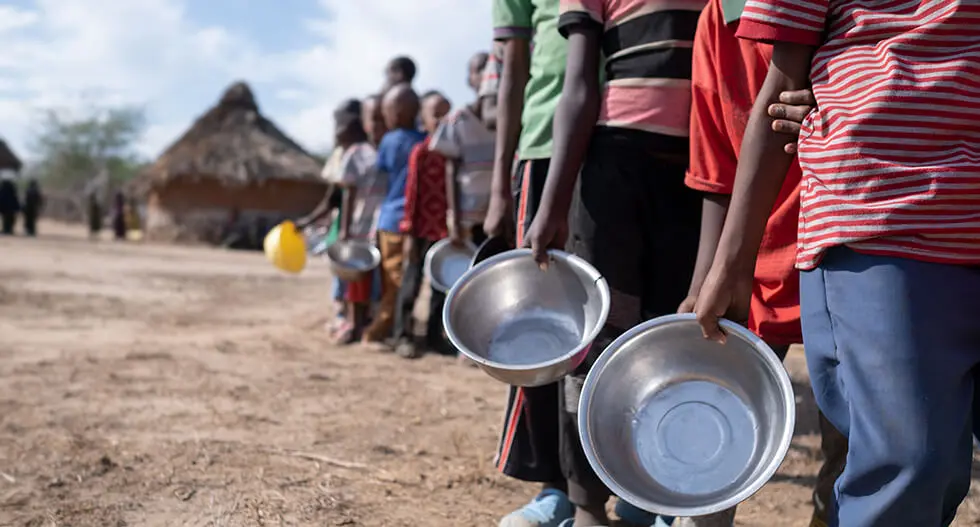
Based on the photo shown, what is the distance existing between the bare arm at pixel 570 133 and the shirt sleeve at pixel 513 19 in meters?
0.41

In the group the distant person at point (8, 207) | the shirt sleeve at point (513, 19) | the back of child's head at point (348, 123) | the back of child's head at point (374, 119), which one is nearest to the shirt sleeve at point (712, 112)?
the shirt sleeve at point (513, 19)

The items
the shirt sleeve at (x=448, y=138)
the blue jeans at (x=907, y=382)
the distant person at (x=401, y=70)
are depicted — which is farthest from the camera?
the distant person at (x=401, y=70)

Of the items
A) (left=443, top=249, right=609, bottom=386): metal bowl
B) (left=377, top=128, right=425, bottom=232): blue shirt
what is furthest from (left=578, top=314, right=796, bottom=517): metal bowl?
(left=377, top=128, right=425, bottom=232): blue shirt

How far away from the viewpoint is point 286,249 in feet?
20.4

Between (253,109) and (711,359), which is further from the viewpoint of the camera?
(253,109)

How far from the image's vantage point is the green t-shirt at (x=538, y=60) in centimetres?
225

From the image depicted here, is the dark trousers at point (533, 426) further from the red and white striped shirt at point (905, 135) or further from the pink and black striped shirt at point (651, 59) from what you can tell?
the red and white striped shirt at point (905, 135)

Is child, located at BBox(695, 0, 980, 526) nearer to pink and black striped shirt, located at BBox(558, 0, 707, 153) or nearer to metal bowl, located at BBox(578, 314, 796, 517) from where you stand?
metal bowl, located at BBox(578, 314, 796, 517)

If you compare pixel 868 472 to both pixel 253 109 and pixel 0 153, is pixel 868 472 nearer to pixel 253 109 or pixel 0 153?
pixel 253 109

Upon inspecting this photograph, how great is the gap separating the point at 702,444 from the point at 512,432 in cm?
75

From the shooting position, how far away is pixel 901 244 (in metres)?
1.29

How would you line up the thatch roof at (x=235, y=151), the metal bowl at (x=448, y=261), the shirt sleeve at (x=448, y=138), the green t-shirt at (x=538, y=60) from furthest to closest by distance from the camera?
the thatch roof at (x=235, y=151) → the shirt sleeve at (x=448, y=138) → the metal bowl at (x=448, y=261) → the green t-shirt at (x=538, y=60)

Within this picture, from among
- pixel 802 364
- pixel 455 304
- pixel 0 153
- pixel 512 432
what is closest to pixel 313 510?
pixel 512 432

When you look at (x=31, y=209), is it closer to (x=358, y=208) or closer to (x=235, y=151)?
(x=235, y=151)
